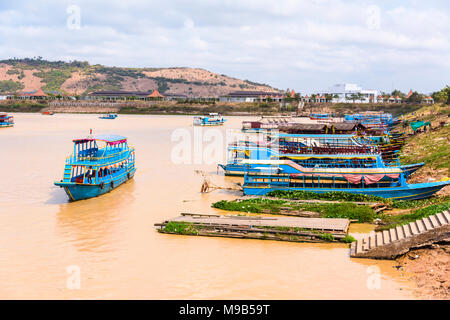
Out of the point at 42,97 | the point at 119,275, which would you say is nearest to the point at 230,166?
the point at 119,275

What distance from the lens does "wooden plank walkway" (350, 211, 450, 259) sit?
14.9m

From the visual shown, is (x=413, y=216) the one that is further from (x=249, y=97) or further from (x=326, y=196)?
(x=249, y=97)

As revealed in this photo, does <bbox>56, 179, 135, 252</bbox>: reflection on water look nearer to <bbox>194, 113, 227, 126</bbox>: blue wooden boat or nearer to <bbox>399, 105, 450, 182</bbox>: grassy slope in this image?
<bbox>399, 105, 450, 182</bbox>: grassy slope

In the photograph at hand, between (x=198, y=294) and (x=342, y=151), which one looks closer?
(x=198, y=294)

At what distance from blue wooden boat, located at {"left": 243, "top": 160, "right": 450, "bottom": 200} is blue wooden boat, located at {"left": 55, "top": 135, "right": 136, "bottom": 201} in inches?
329

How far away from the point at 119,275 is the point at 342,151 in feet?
67.9

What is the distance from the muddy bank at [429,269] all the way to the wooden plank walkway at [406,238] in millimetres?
246

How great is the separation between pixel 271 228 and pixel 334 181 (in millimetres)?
7437

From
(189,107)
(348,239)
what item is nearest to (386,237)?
(348,239)

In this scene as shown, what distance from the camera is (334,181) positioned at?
24.3m

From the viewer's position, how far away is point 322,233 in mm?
17562

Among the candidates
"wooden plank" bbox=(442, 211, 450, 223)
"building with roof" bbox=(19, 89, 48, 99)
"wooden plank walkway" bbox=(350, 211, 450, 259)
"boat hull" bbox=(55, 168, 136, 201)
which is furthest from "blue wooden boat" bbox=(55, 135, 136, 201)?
"building with roof" bbox=(19, 89, 48, 99)

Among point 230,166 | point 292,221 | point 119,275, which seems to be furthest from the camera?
point 230,166
